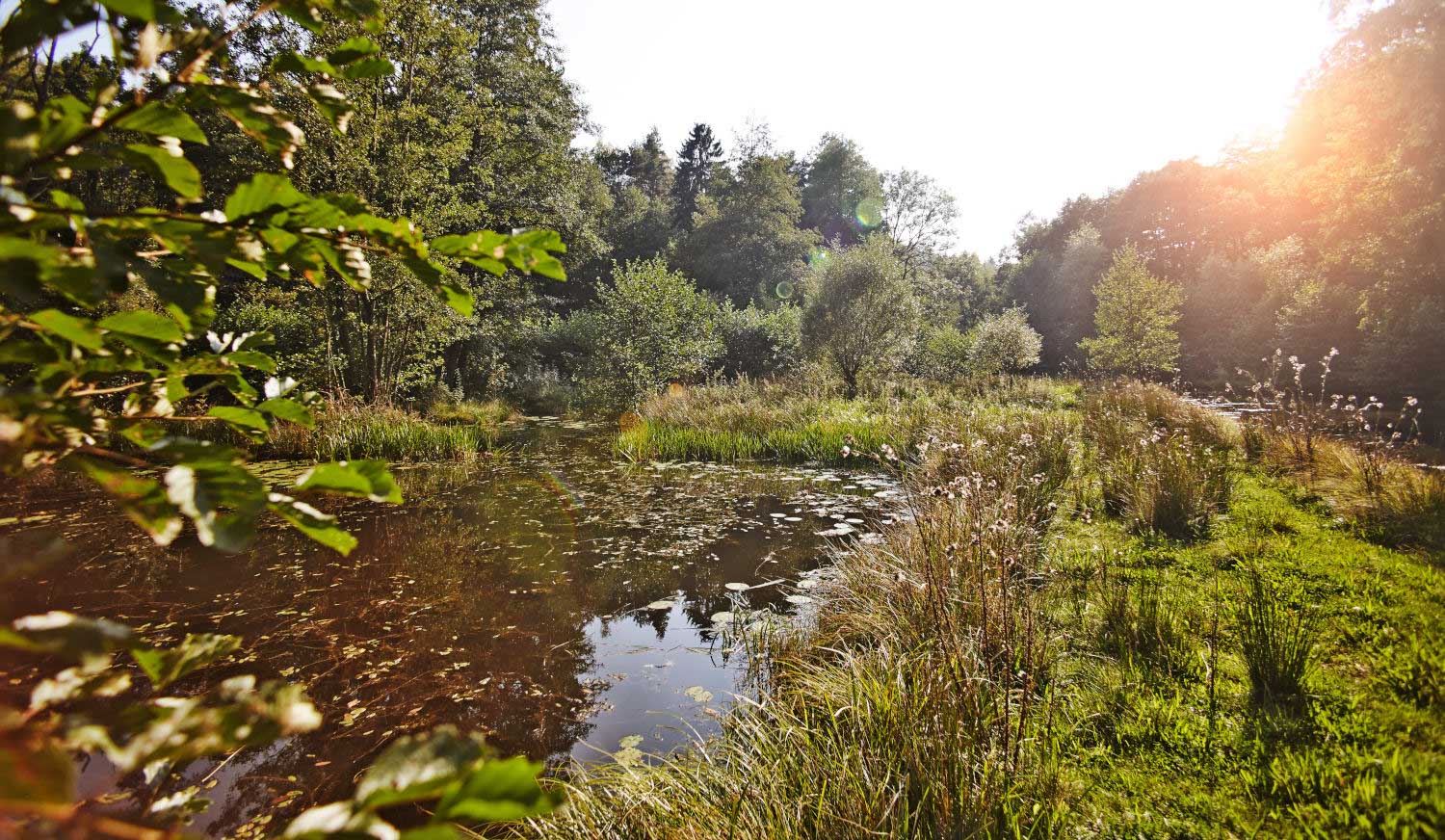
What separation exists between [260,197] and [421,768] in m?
0.65

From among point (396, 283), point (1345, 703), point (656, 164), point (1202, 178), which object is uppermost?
point (656, 164)

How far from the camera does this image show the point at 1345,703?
2.47 metres

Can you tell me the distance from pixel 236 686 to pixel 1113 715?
326 cm

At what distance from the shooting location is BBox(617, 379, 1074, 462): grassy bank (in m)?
10.0

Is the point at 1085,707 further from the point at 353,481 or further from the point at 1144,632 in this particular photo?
the point at 353,481

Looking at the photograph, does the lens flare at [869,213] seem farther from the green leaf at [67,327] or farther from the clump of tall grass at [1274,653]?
the green leaf at [67,327]

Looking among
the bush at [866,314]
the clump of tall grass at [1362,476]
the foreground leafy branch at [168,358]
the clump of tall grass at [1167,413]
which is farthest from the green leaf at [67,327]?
the bush at [866,314]

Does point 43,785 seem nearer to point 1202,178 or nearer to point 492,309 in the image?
point 492,309

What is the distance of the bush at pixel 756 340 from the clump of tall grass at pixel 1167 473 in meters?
14.1

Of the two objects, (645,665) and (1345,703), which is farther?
(645,665)

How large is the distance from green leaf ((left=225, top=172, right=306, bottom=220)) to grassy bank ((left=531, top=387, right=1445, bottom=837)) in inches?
79.3

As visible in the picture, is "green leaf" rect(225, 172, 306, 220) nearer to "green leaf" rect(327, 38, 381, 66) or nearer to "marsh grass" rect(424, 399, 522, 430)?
"green leaf" rect(327, 38, 381, 66)

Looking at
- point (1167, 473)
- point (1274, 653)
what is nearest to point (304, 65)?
point (1274, 653)

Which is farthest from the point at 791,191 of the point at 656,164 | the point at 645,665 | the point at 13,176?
the point at 13,176
